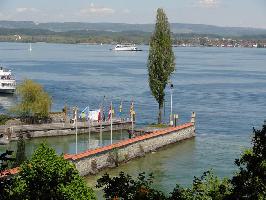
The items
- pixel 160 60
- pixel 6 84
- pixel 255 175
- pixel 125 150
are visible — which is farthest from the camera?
pixel 6 84

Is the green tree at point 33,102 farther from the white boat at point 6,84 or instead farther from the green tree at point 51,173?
the green tree at point 51,173

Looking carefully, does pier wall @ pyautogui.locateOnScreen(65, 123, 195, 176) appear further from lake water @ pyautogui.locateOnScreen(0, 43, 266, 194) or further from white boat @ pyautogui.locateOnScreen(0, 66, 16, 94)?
white boat @ pyautogui.locateOnScreen(0, 66, 16, 94)

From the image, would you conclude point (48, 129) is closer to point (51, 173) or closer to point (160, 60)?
point (160, 60)

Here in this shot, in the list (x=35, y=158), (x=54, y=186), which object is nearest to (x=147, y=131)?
(x=35, y=158)

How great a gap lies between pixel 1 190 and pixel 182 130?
5022cm

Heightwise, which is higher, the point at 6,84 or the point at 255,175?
the point at 255,175

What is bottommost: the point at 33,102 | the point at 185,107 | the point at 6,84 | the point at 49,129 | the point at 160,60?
the point at 49,129

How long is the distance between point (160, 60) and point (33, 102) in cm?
1436

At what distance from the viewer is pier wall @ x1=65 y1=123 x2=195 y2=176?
41750mm

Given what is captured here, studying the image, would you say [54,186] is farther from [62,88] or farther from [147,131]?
[62,88]

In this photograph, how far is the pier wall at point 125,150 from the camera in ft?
137

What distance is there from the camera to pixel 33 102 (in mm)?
64312

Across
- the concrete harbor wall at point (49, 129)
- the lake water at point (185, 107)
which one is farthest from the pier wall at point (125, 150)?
the concrete harbor wall at point (49, 129)

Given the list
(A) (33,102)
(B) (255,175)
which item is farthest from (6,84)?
(B) (255,175)
